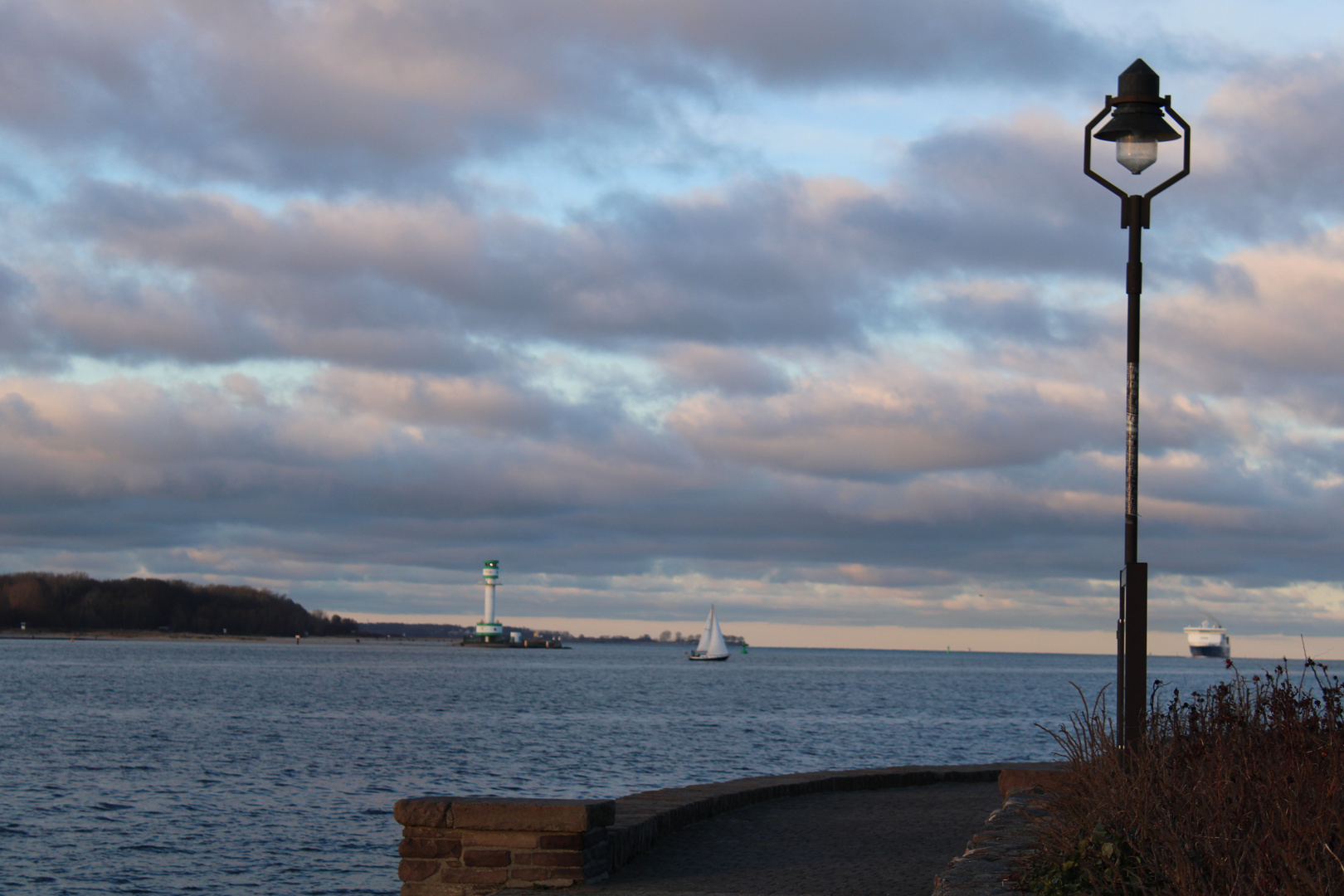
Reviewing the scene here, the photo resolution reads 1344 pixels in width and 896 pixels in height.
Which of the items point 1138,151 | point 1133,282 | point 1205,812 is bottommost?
point 1205,812

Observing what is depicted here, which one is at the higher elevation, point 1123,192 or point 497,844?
point 1123,192

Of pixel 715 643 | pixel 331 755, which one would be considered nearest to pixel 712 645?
pixel 715 643

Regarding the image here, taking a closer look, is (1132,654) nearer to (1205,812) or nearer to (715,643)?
(1205,812)

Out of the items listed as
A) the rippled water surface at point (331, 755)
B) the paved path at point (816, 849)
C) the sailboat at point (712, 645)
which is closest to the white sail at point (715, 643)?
the sailboat at point (712, 645)

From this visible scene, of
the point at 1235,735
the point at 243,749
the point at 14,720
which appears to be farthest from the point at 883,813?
the point at 14,720

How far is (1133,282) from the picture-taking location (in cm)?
1091

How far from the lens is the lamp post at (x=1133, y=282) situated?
1013 centimetres

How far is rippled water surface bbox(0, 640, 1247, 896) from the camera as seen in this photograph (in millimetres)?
22812

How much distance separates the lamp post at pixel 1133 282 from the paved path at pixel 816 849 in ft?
7.03

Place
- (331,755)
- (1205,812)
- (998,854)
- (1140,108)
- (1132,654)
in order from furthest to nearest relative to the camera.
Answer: (331,755) → (1140,108) → (1132,654) → (998,854) → (1205,812)

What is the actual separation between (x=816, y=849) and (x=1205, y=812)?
4584mm

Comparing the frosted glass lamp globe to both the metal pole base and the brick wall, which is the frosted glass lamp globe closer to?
the metal pole base

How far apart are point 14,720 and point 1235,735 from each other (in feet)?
192

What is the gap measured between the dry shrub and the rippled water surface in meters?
13.6
